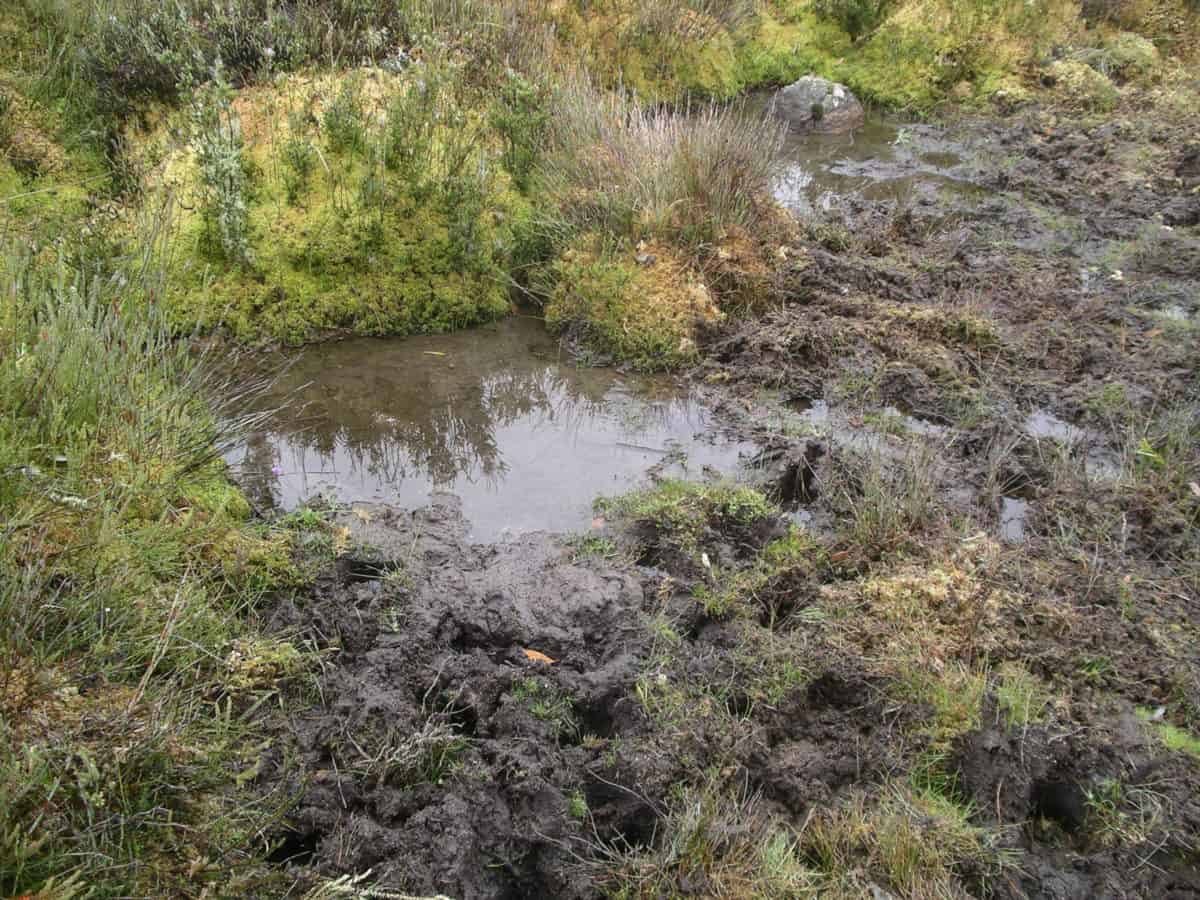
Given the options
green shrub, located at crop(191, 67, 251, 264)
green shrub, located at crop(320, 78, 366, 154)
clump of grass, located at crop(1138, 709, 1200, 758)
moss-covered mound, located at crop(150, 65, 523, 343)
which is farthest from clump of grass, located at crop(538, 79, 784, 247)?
clump of grass, located at crop(1138, 709, 1200, 758)

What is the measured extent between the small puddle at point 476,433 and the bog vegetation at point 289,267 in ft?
1.06

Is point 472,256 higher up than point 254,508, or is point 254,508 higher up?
point 472,256

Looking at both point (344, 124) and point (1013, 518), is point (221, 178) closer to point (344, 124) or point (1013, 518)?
point (344, 124)

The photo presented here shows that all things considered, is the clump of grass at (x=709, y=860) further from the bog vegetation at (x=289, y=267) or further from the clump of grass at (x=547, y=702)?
the clump of grass at (x=547, y=702)

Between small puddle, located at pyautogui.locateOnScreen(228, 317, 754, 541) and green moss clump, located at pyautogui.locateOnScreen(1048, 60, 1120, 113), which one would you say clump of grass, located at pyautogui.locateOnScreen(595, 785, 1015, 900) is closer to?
small puddle, located at pyautogui.locateOnScreen(228, 317, 754, 541)

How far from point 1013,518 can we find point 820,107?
7612 mm

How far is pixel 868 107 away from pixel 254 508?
10.2 meters

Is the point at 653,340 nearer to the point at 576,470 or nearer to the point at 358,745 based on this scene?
the point at 576,470

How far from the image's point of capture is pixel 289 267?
5992 mm

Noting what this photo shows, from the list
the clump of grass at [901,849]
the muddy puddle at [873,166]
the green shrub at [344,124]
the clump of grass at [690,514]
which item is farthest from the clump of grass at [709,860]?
the muddy puddle at [873,166]

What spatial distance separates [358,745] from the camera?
2.88 meters

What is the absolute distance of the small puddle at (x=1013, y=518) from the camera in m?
4.41

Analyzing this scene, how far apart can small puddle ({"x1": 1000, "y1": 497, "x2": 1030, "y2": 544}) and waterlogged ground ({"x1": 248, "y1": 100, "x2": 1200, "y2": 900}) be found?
2cm

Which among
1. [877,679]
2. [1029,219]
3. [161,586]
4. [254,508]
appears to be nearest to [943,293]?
[1029,219]
